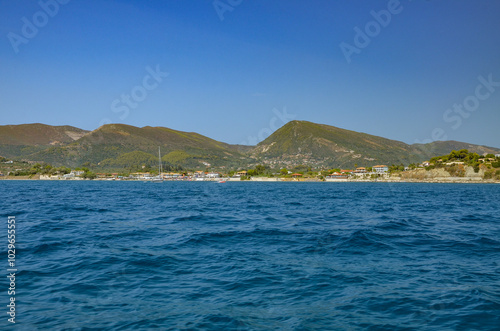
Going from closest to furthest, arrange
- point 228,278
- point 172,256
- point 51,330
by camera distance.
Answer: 1. point 51,330
2. point 228,278
3. point 172,256

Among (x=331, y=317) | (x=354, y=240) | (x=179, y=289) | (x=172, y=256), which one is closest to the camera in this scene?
(x=331, y=317)

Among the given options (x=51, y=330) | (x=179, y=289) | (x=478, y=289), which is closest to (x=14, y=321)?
(x=51, y=330)

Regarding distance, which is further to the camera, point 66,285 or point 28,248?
point 28,248

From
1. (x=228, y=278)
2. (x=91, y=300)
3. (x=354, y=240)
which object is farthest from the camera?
(x=354, y=240)

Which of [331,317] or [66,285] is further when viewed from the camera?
[66,285]

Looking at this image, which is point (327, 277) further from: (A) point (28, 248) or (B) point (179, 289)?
(A) point (28, 248)

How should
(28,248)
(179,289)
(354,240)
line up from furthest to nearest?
(354,240) < (28,248) < (179,289)

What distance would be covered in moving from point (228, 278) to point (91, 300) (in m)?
4.22

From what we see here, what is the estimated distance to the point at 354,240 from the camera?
61.3 ft

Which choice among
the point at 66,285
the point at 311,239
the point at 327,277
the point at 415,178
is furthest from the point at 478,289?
the point at 415,178

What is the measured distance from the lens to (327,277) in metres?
12.1

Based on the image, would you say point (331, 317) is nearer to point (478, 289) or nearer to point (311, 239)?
point (478, 289)

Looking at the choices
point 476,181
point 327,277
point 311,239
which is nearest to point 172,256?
point 327,277

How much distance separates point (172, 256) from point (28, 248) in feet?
23.3
